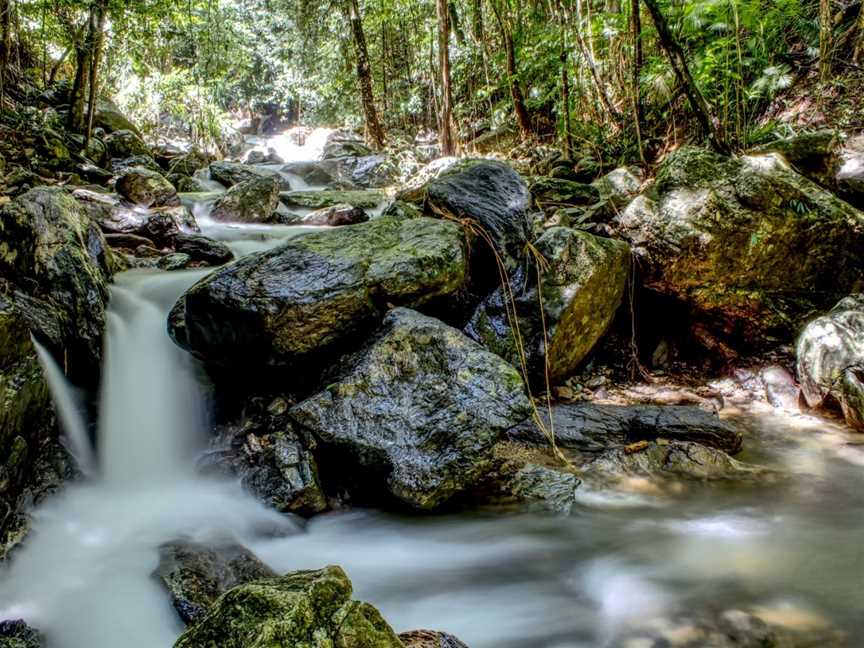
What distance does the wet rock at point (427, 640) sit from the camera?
177 centimetres

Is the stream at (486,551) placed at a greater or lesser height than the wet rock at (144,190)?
lesser

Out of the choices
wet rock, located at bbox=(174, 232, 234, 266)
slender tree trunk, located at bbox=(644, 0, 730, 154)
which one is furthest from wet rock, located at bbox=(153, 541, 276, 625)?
slender tree trunk, located at bbox=(644, 0, 730, 154)

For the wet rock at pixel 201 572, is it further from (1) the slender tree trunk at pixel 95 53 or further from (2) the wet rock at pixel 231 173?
(2) the wet rock at pixel 231 173

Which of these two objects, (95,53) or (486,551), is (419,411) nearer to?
(486,551)

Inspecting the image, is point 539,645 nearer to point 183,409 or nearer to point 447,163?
point 183,409

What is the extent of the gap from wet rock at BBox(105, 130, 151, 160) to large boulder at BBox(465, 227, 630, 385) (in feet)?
33.1

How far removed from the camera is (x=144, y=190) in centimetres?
813

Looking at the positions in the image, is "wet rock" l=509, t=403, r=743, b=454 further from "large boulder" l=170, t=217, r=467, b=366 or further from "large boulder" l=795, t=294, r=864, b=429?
"large boulder" l=170, t=217, r=467, b=366

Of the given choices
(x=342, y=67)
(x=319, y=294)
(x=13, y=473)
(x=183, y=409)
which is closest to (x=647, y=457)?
(x=319, y=294)

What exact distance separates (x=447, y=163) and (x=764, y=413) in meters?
6.03

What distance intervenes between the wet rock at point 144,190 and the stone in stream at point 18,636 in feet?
23.3

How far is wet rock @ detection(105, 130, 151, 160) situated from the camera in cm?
1109

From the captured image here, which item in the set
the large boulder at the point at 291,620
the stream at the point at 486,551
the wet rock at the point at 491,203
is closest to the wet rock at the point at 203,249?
the stream at the point at 486,551

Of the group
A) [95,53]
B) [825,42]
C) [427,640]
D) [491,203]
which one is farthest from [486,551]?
[95,53]
